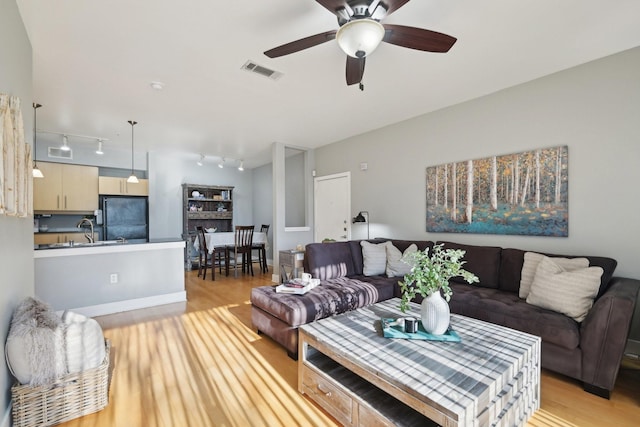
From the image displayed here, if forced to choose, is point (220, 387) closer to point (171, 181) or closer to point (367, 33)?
point (367, 33)

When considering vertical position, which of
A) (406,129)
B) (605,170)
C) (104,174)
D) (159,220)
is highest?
(406,129)

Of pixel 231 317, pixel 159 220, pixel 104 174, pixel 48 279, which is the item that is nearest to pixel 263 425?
pixel 231 317

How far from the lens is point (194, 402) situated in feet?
6.14

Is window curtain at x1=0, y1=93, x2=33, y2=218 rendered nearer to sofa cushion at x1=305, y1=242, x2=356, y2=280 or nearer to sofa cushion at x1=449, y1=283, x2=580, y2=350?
sofa cushion at x1=305, y1=242, x2=356, y2=280

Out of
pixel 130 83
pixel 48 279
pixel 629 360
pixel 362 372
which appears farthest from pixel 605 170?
pixel 48 279

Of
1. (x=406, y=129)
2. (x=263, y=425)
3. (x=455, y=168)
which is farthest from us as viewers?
(x=406, y=129)

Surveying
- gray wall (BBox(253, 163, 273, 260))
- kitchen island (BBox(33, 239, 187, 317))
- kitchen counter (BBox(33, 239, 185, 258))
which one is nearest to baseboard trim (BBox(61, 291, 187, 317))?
kitchen island (BBox(33, 239, 187, 317))

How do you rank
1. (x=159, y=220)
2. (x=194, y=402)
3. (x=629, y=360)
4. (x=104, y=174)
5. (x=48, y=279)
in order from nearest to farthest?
(x=194, y=402) < (x=629, y=360) < (x=48, y=279) < (x=104, y=174) < (x=159, y=220)

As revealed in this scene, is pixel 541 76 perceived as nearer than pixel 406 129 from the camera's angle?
Yes

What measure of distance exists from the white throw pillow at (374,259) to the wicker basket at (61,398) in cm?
269

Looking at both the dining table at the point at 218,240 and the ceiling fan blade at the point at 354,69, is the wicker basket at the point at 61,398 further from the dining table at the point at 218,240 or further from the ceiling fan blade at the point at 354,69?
the dining table at the point at 218,240

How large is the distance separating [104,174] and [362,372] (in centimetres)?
689

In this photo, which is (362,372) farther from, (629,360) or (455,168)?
(455,168)

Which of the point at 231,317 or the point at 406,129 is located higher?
the point at 406,129
